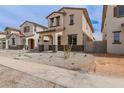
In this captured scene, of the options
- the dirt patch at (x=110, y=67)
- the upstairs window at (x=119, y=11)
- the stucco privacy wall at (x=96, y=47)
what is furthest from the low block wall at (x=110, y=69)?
the stucco privacy wall at (x=96, y=47)

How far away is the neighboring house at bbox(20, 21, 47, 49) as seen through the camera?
1184 inches

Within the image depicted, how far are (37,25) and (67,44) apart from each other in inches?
480

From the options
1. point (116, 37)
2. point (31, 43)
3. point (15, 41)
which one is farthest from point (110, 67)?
point (15, 41)

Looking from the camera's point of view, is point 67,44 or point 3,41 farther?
point 3,41

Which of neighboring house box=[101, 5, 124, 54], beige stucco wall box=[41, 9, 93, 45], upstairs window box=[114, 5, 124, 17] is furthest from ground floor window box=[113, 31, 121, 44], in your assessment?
beige stucco wall box=[41, 9, 93, 45]

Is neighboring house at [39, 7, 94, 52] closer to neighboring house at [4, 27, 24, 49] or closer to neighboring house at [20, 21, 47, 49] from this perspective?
neighboring house at [20, 21, 47, 49]

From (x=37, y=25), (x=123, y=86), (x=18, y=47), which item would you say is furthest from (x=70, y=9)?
(x=123, y=86)

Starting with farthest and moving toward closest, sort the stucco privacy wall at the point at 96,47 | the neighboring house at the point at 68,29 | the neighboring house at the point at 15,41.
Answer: the neighboring house at the point at 15,41 → the neighboring house at the point at 68,29 → the stucco privacy wall at the point at 96,47

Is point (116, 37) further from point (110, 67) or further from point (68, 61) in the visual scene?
point (110, 67)

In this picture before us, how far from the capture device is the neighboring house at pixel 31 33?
98.6 feet

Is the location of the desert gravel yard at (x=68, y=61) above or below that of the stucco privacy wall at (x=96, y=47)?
below

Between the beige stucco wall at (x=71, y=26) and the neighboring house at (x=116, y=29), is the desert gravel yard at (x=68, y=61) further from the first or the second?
the beige stucco wall at (x=71, y=26)
